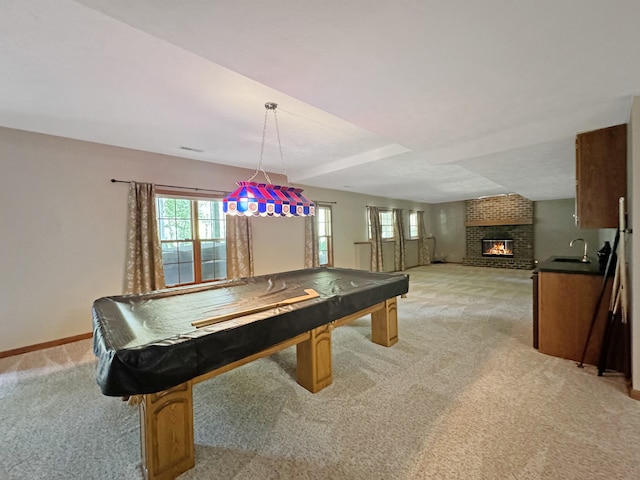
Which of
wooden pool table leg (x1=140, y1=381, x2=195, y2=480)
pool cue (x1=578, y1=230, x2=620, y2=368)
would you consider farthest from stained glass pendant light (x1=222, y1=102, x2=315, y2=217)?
pool cue (x1=578, y1=230, x2=620, y2=368)

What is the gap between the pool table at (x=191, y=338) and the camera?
126 centimetres

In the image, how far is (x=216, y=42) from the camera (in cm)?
138

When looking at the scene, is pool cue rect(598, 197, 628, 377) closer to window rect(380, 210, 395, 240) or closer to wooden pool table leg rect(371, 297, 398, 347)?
wooden pool table leg rect(371, 297, 398, 347)

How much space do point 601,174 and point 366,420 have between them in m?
2.98

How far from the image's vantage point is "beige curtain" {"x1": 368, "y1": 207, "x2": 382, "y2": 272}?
24.3 feet

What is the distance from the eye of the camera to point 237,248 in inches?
182

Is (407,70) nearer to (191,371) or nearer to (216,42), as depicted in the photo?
(216,42)

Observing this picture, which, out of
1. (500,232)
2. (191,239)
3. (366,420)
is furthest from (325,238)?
(500,232)

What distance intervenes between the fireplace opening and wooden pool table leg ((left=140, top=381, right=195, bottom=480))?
9.67 m

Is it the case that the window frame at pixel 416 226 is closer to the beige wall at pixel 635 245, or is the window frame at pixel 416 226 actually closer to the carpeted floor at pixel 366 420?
the carpeted floor at pixel 366 420

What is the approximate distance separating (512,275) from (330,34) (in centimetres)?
786

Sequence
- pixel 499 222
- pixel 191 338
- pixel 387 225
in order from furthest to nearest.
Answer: pixel 499 222, pixel 387 225, pixel 191 338

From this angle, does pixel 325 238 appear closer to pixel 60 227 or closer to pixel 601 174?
pixel 60 227

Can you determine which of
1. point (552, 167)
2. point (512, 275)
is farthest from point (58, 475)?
point (512, 275)
